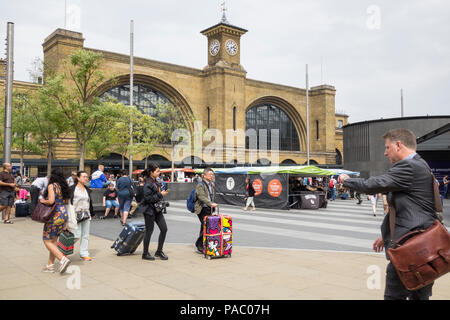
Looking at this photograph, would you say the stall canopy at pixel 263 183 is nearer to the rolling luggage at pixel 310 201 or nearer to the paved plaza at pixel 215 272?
the rolling luggage at pixel 310 201

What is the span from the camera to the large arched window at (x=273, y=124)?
55.7 meters

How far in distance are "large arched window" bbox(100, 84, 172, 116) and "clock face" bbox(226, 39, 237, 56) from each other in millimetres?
10348

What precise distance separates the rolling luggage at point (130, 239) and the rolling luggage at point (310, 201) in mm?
12621

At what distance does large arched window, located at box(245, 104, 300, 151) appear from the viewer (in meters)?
55.7

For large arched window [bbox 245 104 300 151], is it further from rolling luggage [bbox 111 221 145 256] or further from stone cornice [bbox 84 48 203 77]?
rolling luggage [bbox 111 221 145 256]

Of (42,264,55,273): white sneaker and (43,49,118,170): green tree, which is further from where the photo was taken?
(43,49,118,170): green tree

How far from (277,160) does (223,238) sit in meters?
47.8

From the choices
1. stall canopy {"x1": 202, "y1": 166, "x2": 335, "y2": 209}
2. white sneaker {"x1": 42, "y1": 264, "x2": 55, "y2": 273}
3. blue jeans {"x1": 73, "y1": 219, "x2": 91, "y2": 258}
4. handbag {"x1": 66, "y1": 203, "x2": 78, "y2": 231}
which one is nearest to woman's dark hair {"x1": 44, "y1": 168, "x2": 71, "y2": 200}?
handbag {"x1": 66, "y1": 203, "x2": 78, "y2": 231}

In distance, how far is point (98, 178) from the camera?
1465cm

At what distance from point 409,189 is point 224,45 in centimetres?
4729

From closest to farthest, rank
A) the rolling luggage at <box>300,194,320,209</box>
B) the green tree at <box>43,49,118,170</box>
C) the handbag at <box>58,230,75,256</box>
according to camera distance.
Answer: the handbag at <box>58,230,75,256</box> < the green tree at <box>43,49,118,170</box> < the rolling luggage at <box>300,194,320,209</box>

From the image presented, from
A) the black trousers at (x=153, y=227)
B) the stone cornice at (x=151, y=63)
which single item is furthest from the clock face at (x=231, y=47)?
the black trousers at (x=153, y=227)

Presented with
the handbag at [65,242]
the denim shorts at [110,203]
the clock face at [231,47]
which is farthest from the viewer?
the clock face at [231,47]

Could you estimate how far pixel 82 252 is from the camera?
711cm
